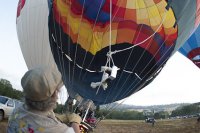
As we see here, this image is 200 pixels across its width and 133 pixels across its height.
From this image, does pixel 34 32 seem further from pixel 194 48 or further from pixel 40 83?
pixel 40 83

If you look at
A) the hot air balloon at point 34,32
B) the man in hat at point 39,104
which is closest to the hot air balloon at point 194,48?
the hot air balloon at point 34,32

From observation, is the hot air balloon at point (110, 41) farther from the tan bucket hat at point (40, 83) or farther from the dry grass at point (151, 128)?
the dry grass at point (151, 128)

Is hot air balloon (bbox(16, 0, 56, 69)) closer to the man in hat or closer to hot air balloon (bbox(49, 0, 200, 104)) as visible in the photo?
hot air balloon (bbox(49, 0, 200, 104))

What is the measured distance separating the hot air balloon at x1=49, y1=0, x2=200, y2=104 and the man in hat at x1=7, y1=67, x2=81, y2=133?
5472 mm

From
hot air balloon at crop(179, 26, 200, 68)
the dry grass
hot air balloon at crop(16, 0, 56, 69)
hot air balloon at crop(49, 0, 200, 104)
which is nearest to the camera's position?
hot air balloon at crop(49, 0, 200, 104)

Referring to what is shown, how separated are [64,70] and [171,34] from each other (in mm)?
2395

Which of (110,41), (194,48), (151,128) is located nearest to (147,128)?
(151,128)

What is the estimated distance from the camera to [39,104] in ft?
7.13

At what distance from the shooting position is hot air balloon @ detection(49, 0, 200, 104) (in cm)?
814

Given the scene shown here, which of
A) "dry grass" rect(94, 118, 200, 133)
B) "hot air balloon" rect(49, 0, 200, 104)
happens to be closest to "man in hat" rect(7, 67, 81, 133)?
"hot air balloon" rect(49, 0, 200, 104)

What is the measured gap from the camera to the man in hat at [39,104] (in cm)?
213

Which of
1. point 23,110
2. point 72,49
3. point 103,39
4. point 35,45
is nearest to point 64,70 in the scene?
point 72,49

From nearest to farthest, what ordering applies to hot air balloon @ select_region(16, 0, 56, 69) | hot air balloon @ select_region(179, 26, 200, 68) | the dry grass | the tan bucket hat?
the tan bucket hat → hot air balloon @ select_region(16, 0, 56, 69) → hot air balloon @ select_region(179, 26, 200, 68) → the dry grass

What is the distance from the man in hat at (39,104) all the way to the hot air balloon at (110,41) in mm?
5472
